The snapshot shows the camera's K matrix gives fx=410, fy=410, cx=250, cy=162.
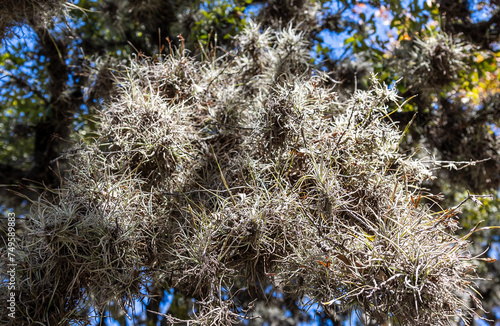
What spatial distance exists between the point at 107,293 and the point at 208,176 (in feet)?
1.78

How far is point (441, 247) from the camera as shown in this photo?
3.58ft

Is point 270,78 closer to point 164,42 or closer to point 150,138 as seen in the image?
point 150,138

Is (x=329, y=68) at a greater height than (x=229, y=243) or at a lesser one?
greater

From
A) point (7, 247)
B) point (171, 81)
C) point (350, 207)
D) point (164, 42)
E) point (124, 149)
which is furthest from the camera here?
point (164, 42)

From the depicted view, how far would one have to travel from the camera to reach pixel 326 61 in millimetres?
2396

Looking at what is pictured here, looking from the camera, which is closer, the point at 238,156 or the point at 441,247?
the point at 441,247

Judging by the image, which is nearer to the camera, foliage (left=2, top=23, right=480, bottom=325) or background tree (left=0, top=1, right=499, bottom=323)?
foliage (left=2, top=23, right=480, bottom=325)

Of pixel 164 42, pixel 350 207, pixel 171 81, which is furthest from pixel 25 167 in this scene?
pixel 350 207

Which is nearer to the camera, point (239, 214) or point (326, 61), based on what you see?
point (239, 214)

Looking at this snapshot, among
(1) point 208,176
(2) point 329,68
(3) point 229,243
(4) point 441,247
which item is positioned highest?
(2) point 329,68

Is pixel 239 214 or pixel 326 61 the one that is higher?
pixel 326 61

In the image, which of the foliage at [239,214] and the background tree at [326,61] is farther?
the background tree at [326,61]

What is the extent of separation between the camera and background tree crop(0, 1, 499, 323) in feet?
6.88

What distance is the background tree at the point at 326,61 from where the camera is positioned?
2098 mm
